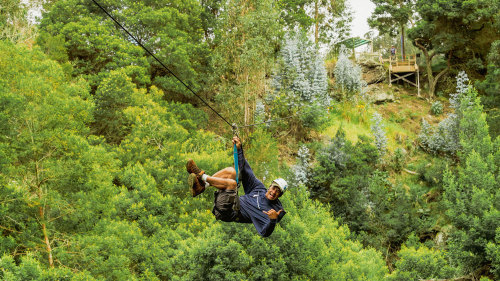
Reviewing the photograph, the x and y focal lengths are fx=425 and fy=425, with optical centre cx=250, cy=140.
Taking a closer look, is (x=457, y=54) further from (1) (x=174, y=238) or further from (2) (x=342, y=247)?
(1) (x=174, y=238)

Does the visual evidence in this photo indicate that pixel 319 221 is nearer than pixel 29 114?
No

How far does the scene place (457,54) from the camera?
83.6ft

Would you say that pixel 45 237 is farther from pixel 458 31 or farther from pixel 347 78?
pixel 458 31

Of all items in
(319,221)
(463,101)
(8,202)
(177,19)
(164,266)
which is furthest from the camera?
(177,19)

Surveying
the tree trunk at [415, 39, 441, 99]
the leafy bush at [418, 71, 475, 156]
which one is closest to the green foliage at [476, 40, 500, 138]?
the leafy bush at [418, 71, 475, 156]

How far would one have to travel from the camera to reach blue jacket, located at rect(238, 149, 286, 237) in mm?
5980

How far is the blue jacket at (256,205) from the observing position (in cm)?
598

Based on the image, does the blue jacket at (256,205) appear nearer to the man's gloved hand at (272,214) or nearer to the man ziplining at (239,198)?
the man ziplining at (239,198)

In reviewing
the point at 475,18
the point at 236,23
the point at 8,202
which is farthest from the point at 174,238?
the point at 475,18

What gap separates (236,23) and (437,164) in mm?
10867

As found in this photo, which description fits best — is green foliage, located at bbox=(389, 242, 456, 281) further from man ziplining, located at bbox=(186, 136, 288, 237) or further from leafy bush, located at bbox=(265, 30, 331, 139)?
man ziplining, located at bbox=(186, 136, 288, 237)

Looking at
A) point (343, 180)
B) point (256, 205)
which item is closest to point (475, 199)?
point (343, 180)

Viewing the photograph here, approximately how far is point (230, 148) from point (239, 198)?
36.3 feet

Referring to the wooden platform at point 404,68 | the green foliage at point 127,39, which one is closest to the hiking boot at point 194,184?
the green foliage at point 127,39
